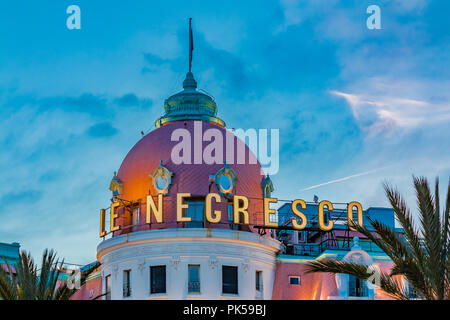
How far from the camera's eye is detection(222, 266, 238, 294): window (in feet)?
209

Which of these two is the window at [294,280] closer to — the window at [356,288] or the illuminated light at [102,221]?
the window at [356,288]

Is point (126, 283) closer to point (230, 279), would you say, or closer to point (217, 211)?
point (230, 279)

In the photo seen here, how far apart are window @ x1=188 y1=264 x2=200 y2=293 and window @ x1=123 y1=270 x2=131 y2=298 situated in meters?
4.86

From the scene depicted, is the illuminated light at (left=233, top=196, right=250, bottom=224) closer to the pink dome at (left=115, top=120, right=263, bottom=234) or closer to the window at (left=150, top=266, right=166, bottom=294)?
the pink dome at (left=115, top=120, right=263, bottom=234)

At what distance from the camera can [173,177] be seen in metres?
65.8

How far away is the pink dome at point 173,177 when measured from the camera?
65.3 m

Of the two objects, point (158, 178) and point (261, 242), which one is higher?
point (158, 178)

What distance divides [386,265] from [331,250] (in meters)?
4.71

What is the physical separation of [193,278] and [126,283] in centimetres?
540

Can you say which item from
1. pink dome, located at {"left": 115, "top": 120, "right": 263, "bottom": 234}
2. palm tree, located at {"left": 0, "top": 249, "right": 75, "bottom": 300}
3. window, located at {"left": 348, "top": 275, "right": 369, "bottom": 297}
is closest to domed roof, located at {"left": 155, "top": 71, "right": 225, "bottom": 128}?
pink dome, located at {"left": 115, "top": 120, "right": 263, "bottom": 234}

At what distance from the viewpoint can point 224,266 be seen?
6388cm

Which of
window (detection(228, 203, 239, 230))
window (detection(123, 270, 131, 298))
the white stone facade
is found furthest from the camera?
window (detection(228, 203, 239, 230))
